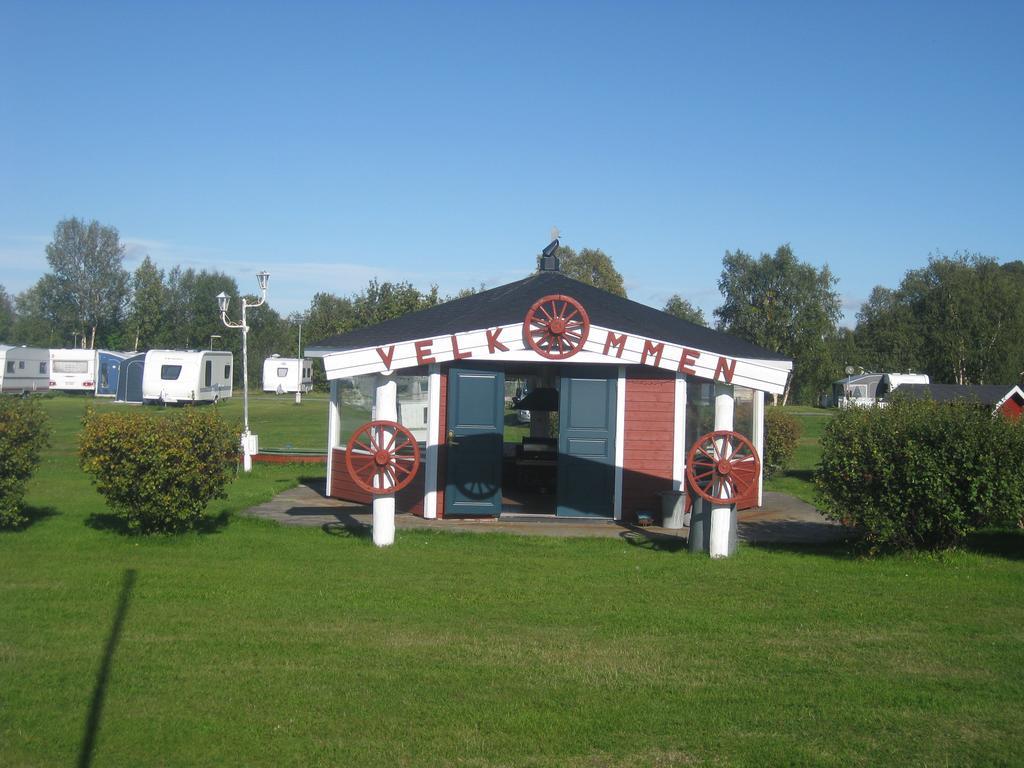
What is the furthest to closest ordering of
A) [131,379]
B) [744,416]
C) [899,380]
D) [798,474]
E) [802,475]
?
1. [899,380]
2. [131,379]
3. [798,474]
4. [802,475]
5. [744,416]

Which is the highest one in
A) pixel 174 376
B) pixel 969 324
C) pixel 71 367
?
pixel 969 324

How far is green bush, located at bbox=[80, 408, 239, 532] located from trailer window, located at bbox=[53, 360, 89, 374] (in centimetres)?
4302

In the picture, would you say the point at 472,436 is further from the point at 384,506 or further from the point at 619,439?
the point at 384,506

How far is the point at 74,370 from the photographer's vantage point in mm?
49500

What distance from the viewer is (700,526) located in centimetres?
1005

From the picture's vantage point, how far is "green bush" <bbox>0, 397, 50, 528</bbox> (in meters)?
10.2

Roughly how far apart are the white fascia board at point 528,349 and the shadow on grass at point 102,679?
3170 mm

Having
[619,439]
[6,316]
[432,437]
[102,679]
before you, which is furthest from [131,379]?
[6,316]

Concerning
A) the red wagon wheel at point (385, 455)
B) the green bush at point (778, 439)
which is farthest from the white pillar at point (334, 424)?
the green bush at point (778, 439)

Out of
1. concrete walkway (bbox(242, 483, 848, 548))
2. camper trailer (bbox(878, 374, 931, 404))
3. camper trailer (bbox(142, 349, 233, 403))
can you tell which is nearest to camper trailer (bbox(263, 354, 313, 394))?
camper trailer (bbox(142, 349, 233, 403))

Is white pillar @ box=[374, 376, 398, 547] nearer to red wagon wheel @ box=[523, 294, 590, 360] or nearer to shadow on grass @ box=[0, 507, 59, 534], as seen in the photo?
red wagon wheel @ box=[523, 294, 590, 360]

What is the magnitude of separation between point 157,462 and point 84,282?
67.9 metres

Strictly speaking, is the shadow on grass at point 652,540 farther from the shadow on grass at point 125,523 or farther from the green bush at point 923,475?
the shadow on grass at point 125,523

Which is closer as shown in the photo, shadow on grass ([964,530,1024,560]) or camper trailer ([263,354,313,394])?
shadow on grass ([964,530,1024,560])
